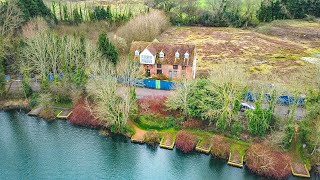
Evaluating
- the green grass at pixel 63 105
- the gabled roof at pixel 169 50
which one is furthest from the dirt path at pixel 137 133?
the gabled roof at pixel 169 50

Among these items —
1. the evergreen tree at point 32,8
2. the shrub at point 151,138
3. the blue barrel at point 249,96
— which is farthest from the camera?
the evergreen tree at point 32,8

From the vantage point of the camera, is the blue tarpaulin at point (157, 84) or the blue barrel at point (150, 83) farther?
the blue barrel at point (150, 83)

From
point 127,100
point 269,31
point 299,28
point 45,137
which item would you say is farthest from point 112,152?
point 299,28

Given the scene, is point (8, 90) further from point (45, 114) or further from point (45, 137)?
point (45, 137)

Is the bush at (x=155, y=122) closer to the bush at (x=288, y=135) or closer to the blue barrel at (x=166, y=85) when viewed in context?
the blue barrel at (x=166, y=85)

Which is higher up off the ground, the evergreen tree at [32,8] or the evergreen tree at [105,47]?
the evergreen tree at [32,8]

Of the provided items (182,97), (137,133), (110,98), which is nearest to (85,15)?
(110,98)
